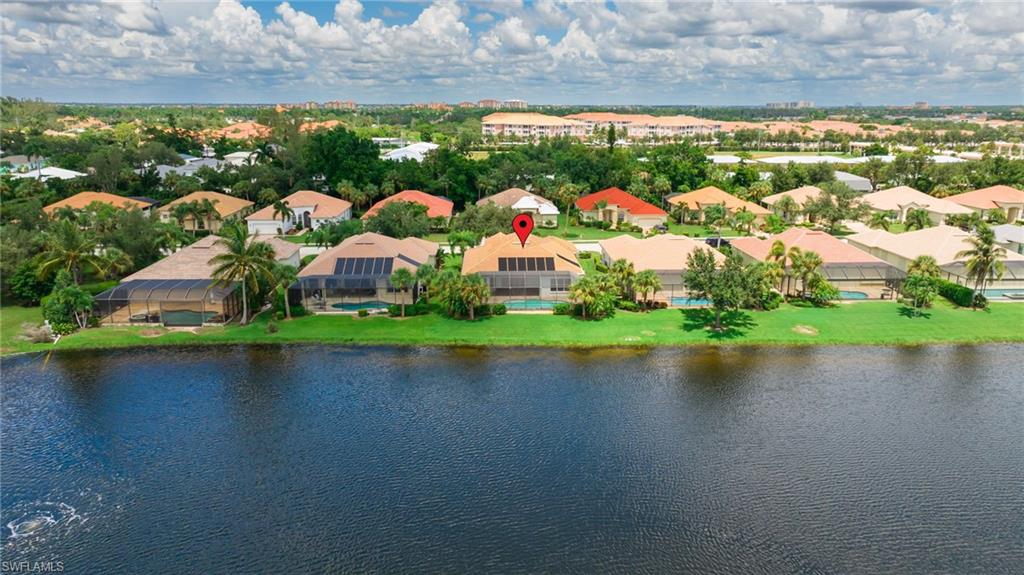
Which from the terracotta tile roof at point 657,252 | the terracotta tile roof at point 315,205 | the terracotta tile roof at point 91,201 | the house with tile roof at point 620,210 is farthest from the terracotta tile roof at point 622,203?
the terracotta tile roof at point 91,201

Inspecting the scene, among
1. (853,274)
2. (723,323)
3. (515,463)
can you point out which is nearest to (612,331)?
(723,323)

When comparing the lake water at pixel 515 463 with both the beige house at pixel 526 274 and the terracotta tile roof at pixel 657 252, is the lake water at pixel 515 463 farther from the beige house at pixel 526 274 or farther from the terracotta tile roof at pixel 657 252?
the terracotta tile roof at pixel 657 252

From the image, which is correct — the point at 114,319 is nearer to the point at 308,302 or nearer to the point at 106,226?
the point at 308,302

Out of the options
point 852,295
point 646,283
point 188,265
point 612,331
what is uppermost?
point 188,265

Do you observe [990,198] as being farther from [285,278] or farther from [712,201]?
[285,278]

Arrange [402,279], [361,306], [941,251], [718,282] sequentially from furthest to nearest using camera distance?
[941,251] < [361,306] < [402,279] < [718,282]

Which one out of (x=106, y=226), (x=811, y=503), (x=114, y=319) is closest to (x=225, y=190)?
(x=106, y=226)

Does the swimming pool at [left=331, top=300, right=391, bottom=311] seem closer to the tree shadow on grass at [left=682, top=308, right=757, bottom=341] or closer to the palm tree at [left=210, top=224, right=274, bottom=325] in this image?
the palm tree at [left=210, top=224, right=274, bottom=325]
